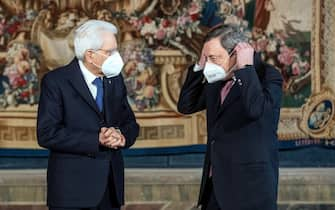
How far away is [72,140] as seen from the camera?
4.22 metres

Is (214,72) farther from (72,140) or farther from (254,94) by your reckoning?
(72,140)

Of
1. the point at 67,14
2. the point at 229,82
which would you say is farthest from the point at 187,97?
the point at 67,14

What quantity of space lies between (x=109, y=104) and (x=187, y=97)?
41 centimetres

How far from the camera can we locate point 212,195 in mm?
4281

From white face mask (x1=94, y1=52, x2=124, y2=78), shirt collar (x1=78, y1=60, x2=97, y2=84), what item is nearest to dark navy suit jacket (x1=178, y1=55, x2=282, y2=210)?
white face mask (x1=94, y1=52, x2=124, y2=78)

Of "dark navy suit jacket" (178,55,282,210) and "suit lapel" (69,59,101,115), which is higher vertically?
"suit lapel" (69,59,101,115)

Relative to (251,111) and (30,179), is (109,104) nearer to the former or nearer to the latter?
(251,111)

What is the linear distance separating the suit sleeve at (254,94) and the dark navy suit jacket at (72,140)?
0.75 metres

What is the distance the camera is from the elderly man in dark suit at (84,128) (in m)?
4.25

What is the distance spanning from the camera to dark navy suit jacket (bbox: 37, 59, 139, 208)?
4.23m

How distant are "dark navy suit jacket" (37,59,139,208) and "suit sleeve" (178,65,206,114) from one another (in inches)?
16.9

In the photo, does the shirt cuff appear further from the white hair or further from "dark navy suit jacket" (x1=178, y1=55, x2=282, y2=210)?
the white hair

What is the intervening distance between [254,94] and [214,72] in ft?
0.80

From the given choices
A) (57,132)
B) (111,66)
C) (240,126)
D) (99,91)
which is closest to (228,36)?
(240,126)
